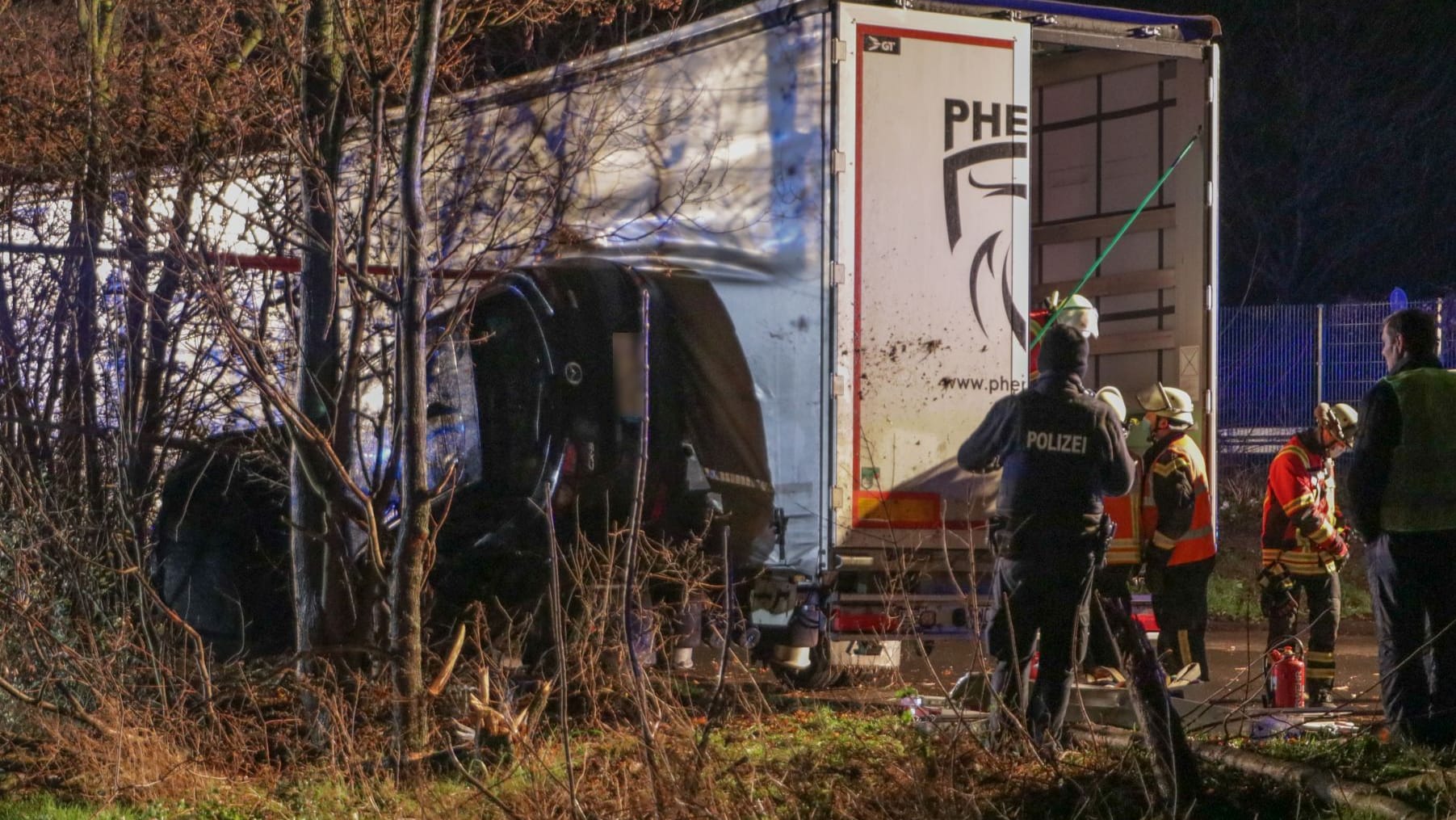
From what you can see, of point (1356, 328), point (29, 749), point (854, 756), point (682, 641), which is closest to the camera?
point (854, 756)

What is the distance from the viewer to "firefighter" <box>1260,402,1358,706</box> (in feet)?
27.4

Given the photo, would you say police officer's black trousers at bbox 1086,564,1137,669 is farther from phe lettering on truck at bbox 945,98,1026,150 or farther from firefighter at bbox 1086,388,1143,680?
phe lettering on truck at bbox 945,98,1026,150

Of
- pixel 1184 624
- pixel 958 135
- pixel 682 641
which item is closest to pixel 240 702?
pixel 682 641

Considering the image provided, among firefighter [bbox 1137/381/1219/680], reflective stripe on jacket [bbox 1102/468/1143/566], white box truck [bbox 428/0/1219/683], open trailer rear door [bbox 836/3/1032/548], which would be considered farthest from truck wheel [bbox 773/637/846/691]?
firefighter [bbox 1137/381/1219/680]

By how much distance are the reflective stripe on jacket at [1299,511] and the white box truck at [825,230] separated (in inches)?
61.3

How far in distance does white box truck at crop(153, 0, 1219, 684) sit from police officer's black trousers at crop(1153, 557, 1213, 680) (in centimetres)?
139

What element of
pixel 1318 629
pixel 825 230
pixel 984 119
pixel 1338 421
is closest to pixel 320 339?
pixel 825 230

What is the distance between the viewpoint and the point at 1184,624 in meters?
8.79

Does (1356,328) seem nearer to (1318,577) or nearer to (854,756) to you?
(1318,577)

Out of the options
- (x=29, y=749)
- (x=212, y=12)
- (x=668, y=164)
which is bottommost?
(x=29, y=749)

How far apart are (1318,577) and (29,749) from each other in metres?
6.20

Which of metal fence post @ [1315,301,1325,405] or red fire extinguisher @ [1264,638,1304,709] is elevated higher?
metal fence post @ [1315,301,1325,405]

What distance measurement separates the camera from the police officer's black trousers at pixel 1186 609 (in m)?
8.79

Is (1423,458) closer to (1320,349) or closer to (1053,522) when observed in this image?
(1053,522)
